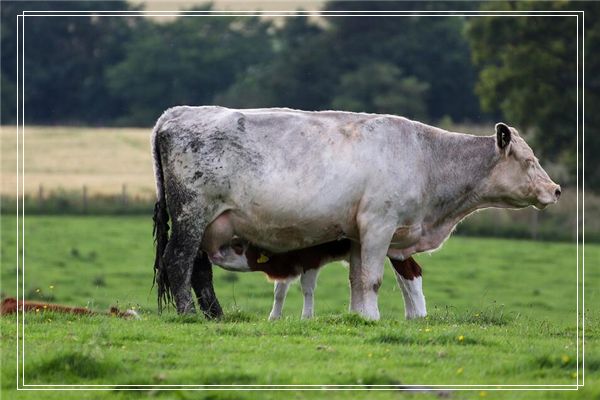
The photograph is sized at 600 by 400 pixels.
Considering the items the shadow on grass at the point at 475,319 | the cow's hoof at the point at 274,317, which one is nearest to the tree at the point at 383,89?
the cow's hoof at the point at 274,317

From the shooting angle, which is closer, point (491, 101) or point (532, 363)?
point (532, 363)

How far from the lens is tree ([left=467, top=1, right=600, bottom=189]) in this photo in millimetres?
47375

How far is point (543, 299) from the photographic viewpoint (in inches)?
1091

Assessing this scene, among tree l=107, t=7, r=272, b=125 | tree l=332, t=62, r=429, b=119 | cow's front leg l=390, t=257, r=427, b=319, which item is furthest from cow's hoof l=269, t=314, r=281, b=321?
tree l=107, t=7, r=272, b=125

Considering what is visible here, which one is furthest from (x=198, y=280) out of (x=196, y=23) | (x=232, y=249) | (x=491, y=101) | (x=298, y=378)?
(x=196, y=23)

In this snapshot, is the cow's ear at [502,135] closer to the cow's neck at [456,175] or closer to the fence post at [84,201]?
the cow's neck at [456,175]

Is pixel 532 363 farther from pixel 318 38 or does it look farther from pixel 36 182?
pixel 318 38

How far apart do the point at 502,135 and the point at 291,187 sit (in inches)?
96.6

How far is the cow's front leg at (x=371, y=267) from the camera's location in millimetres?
13500

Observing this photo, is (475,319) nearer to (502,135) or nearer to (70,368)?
(502,135)

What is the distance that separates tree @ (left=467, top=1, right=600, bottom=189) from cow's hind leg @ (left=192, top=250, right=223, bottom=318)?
109ft

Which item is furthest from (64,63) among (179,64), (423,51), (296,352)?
(296,352)

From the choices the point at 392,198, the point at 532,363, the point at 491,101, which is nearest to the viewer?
the point at 532,363

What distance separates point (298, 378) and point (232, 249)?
13.2ft
